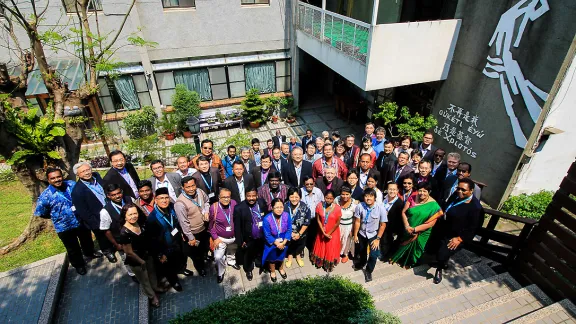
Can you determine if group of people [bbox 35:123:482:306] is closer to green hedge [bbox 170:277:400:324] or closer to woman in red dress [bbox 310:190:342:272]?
woman in red dress [bbox 310:190:342:272]

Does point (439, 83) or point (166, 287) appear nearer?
point (166, 287)

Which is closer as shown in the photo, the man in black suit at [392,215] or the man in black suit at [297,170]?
the man in black suit at [392,215]

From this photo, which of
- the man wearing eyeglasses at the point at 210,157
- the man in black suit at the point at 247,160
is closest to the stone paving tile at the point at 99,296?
the man wearing eyeglasses at the point at 210,157

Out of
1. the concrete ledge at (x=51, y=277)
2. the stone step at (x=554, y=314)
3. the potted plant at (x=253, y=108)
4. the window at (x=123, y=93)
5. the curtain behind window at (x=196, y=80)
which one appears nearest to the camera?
the stone step at (x=554, y=314)

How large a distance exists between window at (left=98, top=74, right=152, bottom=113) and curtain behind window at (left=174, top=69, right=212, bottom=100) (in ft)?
4.41

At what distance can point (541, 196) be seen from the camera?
8.55m

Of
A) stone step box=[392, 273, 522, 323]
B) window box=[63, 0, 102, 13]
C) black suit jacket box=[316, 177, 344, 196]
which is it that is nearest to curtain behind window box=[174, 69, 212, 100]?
window box=[63, 0, 102, 13]

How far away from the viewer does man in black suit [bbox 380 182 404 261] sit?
5.57m

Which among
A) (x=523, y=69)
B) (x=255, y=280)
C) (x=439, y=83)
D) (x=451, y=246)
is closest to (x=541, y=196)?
(x=523, y=69)

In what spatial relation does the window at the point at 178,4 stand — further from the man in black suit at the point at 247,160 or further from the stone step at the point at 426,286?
the stone step at the point at 426,286

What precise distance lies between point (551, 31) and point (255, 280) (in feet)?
26.8

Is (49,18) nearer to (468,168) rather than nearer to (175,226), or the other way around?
(175,226)

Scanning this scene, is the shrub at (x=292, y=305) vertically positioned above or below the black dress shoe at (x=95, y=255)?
above

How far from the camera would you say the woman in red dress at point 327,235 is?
545 centimetres
